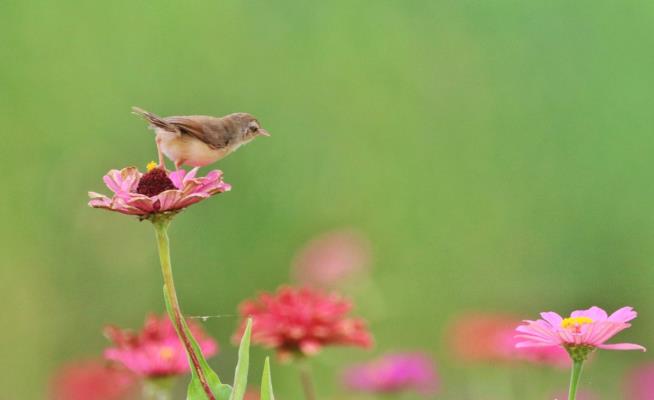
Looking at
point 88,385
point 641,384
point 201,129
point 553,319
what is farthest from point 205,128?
point 641,384

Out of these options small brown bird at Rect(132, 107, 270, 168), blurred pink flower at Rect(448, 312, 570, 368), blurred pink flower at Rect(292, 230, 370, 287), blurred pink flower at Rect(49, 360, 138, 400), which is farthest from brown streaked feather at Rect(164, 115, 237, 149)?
blurred pink flower at Rect(292, 230, 370, 287)

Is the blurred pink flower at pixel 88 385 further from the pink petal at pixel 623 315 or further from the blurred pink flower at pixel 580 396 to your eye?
the pink petal at pixel 623 315

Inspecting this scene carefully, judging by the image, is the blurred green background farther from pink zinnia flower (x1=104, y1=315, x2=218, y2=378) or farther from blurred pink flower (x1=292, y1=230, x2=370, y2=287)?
pink zinnia flower (x1=104, y1=315, x2=218, y2=378)

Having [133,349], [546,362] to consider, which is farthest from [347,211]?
[133,349]

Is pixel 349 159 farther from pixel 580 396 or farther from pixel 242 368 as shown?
pixel 242 368

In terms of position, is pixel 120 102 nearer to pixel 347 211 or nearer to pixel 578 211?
pixel 347 211

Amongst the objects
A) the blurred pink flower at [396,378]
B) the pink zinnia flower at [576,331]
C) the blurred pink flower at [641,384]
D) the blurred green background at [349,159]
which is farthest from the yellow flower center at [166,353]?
the blurred green background at [349,159]
